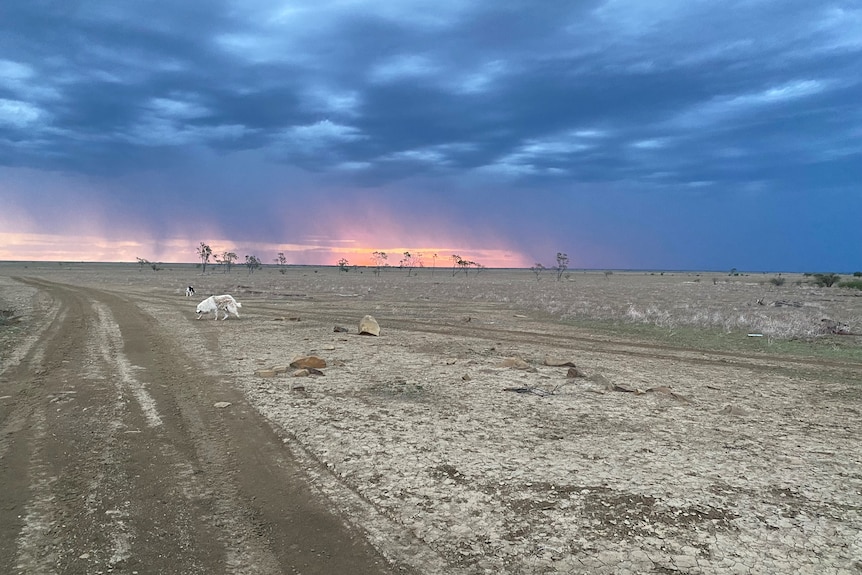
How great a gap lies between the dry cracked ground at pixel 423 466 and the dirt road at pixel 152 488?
28 millimetres

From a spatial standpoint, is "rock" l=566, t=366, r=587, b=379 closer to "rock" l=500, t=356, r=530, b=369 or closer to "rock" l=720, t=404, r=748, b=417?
"rock" l=500, t=356, r=530, b=369

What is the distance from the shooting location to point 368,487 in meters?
5.61

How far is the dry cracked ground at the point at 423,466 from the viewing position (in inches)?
172

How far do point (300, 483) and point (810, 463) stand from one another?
21.1ft

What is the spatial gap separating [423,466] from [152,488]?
3.01 metres

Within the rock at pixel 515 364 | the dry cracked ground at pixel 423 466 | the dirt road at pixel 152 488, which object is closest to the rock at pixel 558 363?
the dry cracked ground at pixel 423 466

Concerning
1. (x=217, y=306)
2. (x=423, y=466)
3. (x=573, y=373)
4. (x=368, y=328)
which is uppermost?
(x=217, y=306)

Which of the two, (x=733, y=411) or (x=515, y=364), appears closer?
(x=733, y=411)

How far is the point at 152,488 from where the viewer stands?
17.9 ft

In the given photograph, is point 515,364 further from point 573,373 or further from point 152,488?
point 152,488

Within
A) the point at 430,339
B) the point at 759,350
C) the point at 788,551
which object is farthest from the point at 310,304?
→ the point at 788,551

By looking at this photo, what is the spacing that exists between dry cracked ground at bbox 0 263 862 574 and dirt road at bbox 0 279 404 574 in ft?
0.09

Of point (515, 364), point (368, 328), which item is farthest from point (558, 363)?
point (368, 328)

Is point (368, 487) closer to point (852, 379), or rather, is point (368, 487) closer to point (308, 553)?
point (308, 553)
